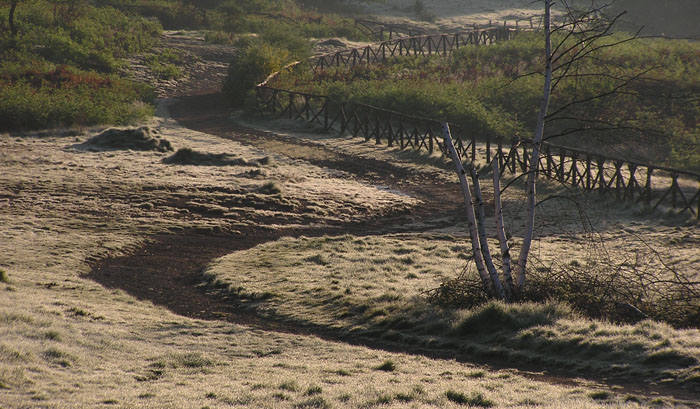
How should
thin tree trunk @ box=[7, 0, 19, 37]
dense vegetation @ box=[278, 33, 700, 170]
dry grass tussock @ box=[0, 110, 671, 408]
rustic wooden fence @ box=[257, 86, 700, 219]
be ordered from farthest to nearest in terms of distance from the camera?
thin tree trunk @ box=[7, 0, 19, 37]
dense vegetation @ box=[278, 33, 700, 170]
rustic wooden fence @ box=[257, 86, 700, 219]
dry grass tussock @ box=[0, 110, 671, 408]

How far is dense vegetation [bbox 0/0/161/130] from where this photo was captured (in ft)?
83.7

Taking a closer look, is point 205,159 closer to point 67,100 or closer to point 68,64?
point 67,100

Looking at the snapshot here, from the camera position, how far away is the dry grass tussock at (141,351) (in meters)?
6.77

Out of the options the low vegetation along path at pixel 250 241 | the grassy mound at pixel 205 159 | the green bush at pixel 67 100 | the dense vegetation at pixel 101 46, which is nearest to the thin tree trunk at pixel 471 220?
the low vegetation along path at pixel 250 241

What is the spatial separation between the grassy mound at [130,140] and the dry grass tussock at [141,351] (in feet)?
17.1

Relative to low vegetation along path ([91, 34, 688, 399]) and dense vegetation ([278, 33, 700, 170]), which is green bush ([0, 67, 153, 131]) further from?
dense vegetation ([278, 33, 700, 170])

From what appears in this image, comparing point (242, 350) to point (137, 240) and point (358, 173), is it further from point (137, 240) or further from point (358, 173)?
point (358, 173)

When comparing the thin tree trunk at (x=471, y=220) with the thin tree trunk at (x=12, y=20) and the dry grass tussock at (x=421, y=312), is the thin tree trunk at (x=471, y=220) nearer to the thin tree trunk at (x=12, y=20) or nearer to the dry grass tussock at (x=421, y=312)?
the dry grass tussock at (x=421, y=312)

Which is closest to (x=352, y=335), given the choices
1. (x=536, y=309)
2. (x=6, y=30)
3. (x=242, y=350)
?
(x=242, y=350)

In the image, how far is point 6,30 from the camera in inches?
1423

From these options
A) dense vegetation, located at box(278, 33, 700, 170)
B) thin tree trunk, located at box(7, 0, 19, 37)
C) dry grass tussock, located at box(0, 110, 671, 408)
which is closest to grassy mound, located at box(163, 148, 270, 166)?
dry grass tussock, located at box(0, 110, 671, 408)

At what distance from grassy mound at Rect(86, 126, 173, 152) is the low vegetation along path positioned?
3796mm

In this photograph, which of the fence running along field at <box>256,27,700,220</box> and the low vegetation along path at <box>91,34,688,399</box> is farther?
the fence running along field at <box>256,27,700,220</box>

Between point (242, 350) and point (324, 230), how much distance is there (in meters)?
8.12
